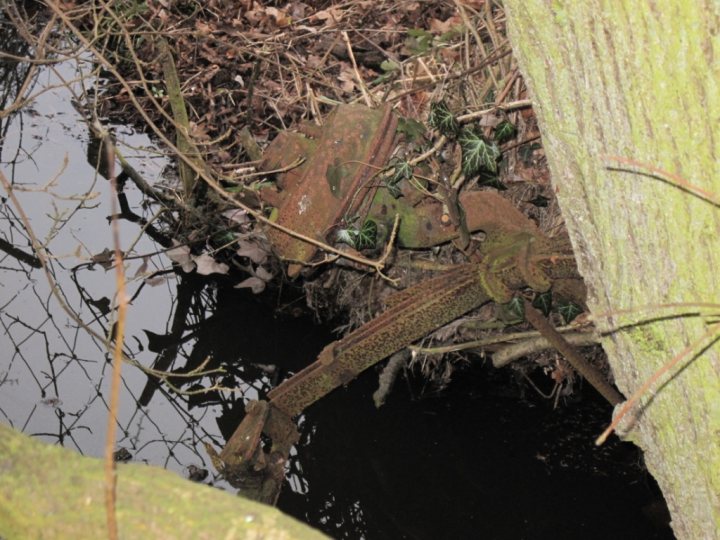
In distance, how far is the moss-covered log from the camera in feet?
2.46

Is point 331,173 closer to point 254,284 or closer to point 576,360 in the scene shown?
point 576,360

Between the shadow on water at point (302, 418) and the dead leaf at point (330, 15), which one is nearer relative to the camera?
the shadow on water at point (302, 418)

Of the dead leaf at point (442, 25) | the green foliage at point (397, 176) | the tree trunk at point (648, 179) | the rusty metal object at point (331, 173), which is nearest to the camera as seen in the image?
the tree trunk at point (648, 179)

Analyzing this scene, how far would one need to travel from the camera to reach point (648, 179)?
48.4 inches

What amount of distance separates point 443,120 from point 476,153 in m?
0.15

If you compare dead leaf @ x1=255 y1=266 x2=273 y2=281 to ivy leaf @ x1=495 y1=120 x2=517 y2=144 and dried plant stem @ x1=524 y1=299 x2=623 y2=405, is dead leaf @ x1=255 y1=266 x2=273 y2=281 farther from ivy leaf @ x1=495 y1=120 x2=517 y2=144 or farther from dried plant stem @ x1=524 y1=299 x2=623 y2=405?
dried plant stem @ x1=524 y1=299 x2=623 y2=405

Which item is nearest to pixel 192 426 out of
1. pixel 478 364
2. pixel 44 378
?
pixel 44 378

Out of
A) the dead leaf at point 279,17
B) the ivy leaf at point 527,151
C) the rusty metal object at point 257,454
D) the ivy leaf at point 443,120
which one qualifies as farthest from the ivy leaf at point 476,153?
the dead leaf at point 279,17

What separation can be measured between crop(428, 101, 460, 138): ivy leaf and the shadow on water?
1058mm

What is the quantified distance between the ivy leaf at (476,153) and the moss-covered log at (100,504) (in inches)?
81.7

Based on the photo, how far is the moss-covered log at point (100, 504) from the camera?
0.75 metres

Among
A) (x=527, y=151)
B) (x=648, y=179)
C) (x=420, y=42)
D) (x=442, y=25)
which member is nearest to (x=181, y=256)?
(x=420, y=42)

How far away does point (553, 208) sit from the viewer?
10.6 ft

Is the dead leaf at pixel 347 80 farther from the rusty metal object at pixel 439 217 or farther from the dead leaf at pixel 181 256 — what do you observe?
the rusty metal object at pixel 439 217
